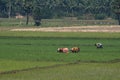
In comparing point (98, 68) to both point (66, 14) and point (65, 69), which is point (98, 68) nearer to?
point (65, 69)

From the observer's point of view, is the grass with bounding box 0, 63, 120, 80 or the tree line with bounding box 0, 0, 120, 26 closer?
the grass with bounding box 0, 63, 120, 80

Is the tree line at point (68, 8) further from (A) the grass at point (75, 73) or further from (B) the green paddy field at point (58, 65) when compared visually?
(A) the grass at point (75, 73)

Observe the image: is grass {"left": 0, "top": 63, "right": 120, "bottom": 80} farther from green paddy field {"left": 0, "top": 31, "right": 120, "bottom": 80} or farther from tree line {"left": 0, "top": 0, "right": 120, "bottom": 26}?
tree line {"left": 0, "top": 0, "right": 120, "bottom": 26}

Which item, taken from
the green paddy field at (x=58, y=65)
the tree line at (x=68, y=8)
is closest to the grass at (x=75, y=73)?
the green paddy field at (x=58, y=65)

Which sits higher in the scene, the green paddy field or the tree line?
the green paddy field

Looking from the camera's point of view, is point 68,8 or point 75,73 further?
point 68,8

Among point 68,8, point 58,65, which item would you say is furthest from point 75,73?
point 68,8

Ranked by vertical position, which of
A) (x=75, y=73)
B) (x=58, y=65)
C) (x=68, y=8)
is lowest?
(x=68, y=8)

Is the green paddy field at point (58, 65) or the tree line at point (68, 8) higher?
the green paddy field at point (58, 65)

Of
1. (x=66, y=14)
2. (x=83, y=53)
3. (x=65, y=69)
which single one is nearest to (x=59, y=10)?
(x=66, y=14)

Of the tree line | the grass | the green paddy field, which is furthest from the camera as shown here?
the tree line

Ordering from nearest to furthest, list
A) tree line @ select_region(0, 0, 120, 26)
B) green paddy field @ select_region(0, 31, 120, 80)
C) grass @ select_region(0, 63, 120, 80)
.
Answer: grass @ select_region(0, 63, 120, 80), green paddy field @ select_region(0, 31, 120, 80), tree line @ select_region(0, 0, 120, 26)

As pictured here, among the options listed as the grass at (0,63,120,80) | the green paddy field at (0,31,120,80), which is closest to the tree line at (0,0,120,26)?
the green paddy field at (0,31,120,80)

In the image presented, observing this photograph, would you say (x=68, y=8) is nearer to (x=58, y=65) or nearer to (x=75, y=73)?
(x=58, y=65)
